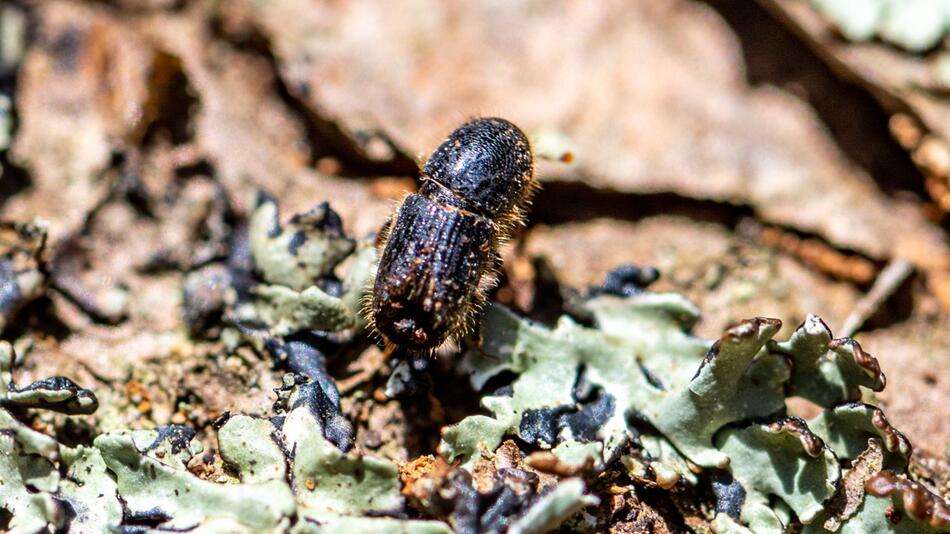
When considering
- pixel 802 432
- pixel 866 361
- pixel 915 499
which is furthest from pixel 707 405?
pixel 915 499

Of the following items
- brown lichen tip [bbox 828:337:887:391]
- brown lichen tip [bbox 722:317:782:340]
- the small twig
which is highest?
brown lichen tip [bbox 722:317:782:340]

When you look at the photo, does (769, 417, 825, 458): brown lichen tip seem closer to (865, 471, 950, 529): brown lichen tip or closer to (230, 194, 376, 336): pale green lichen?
(865, 471, 950, 529): brown lichen tip

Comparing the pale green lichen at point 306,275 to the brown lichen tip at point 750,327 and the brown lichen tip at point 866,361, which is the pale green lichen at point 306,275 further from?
the brown lichen tip at point 866,361

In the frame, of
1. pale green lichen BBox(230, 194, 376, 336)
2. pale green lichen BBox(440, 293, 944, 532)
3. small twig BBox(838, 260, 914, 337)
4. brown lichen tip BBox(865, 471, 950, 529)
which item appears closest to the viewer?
brown lichen tip BBox(865, 471, 950, 529)

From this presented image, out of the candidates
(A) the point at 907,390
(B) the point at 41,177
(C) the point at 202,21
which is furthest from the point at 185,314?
(A) the point at 907,390

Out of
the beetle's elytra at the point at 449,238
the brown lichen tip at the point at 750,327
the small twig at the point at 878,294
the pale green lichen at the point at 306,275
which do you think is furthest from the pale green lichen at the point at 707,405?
the small twig at the point at 878,294

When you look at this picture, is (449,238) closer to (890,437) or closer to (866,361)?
(866,361)

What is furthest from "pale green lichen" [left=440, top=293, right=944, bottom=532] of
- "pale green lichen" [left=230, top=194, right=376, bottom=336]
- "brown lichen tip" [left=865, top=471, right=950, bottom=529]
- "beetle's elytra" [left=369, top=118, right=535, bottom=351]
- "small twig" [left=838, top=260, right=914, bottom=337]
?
"small twig" [left=838, top=260, right=914, bottom=337]
